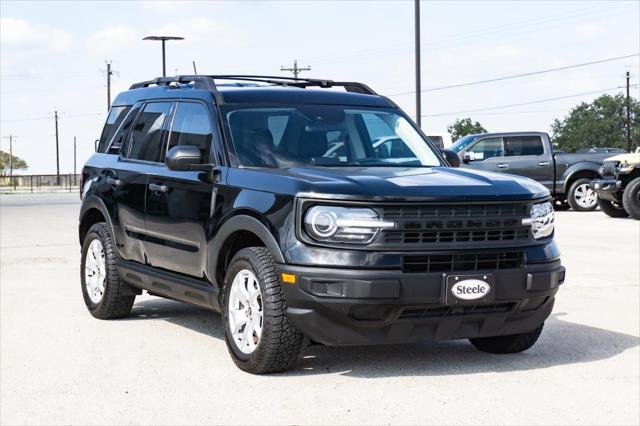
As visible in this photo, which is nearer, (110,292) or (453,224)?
(453,224)

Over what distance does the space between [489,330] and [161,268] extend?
2.60m

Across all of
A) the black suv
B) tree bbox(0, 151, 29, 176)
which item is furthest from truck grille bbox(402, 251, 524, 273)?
tree bbox(0, 151, 29, 176)

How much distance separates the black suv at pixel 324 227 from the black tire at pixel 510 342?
0.4 inches

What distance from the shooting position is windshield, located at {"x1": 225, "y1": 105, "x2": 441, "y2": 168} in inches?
284

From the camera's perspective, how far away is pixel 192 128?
7750mm

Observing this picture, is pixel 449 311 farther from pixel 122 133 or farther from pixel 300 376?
pixel 122 133

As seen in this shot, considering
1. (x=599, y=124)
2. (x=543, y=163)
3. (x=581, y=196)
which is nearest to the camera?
(x=543, y=163)

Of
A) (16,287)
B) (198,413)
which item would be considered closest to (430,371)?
(198,413)

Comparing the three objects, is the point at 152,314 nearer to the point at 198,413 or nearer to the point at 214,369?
the point at 214,369

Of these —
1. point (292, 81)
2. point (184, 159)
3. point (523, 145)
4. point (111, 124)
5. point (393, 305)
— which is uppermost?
point (292, 81)

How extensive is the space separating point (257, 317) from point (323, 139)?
4.85 ft

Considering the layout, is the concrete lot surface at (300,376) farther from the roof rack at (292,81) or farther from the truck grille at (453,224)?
the roof rack at (292,81)

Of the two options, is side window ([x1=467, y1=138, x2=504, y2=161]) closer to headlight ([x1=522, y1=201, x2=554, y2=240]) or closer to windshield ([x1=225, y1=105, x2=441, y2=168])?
windshield ([x1=225, y1=105, x2=441, y2=168])

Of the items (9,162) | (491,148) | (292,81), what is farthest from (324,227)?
(9,162)
